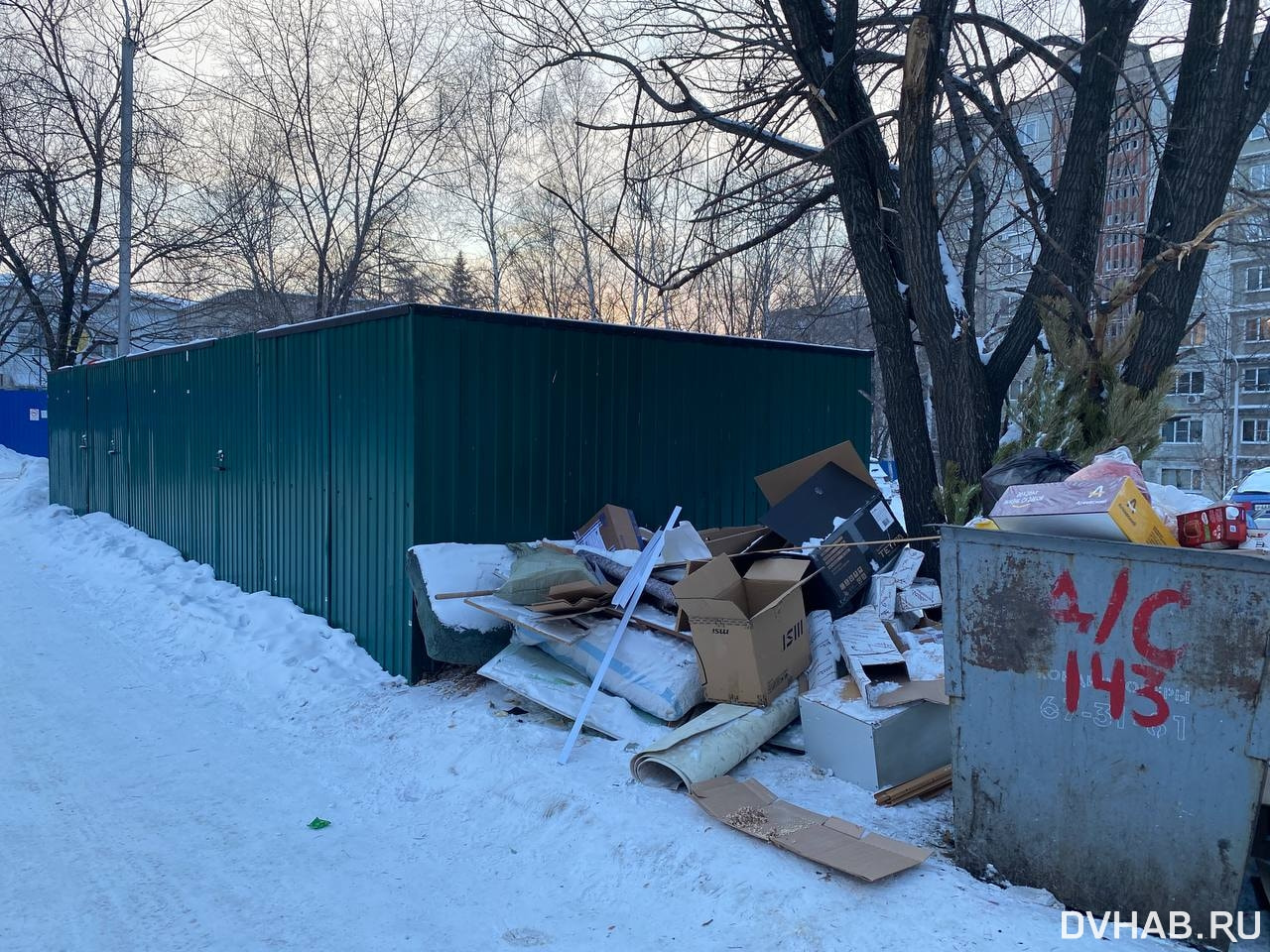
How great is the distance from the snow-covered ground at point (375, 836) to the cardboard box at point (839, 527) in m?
1.25

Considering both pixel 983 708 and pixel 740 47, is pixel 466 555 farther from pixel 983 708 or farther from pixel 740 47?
pixel 740 47

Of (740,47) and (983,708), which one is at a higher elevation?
(740,47)

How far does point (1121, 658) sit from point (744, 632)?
1877mm

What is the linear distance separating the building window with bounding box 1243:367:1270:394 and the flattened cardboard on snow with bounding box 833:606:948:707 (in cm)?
4437

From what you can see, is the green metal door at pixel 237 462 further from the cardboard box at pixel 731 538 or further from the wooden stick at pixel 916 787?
the wooden stick at pixel 916 787

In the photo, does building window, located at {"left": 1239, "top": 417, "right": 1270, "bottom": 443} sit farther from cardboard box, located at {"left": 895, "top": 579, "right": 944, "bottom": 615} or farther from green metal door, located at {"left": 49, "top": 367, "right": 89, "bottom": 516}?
green metal door, located at {"left": 49, "top": 367, "right": 89, "bottom": 516}

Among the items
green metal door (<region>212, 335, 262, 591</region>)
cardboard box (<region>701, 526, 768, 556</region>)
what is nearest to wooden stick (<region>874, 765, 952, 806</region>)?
cardboard box (<region>701, 526, 768, 556</region>)

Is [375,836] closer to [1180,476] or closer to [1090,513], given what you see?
[1090,513]

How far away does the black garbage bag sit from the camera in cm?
424

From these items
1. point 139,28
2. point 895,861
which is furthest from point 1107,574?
point 139,28

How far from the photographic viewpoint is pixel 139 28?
1652cm

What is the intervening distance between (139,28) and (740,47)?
46.4ft

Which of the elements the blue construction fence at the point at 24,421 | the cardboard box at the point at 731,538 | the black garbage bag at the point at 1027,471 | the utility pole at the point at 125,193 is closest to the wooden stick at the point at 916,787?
the black garbage bag at the point at 1027,471

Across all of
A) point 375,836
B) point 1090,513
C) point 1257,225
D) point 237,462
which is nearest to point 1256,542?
point 1090,513
